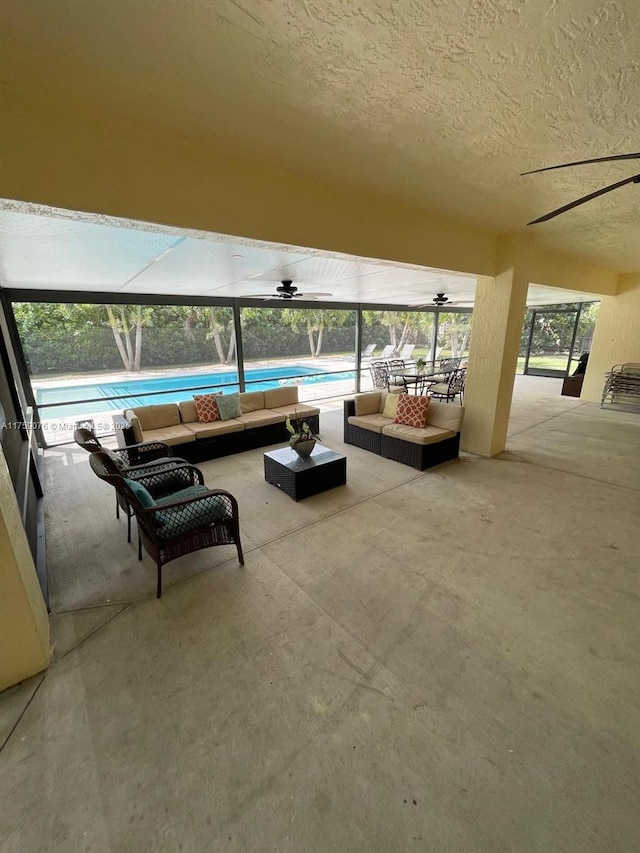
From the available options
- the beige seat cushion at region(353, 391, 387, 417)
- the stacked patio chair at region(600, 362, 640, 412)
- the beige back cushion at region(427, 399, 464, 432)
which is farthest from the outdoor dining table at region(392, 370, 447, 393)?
the stacked patio chair at region(600, 362, 640, 412)

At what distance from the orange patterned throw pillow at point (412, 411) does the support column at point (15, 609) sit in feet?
12.5

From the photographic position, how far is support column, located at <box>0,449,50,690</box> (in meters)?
1.48

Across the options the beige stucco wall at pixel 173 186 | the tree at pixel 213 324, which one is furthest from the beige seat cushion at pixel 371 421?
the tree at pixel 213 324

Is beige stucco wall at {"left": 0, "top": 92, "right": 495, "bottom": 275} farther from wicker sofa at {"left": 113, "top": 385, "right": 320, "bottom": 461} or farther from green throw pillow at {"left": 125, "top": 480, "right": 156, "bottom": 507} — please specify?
wicker sofa at {"left": 113, "top": 385, "right": 320, "bottom": 461}

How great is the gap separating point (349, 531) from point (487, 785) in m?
1.66

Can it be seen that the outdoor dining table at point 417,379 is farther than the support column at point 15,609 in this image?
Yes

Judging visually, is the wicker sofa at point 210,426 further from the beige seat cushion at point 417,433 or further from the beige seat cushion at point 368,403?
the beige seat cushion at point 417,433

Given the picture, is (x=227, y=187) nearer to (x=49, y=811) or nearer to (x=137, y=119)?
(x=137, y=119)

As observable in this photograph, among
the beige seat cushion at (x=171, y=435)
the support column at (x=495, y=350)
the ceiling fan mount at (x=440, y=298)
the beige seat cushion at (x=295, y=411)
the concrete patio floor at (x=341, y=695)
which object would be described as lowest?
the concrete patio floor at (x=341, y=695)

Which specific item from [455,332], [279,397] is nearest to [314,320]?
[279,397]

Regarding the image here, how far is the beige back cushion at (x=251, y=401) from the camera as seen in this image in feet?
16.9

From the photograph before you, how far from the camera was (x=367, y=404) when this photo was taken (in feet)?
15.9

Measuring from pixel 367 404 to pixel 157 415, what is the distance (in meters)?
2.93

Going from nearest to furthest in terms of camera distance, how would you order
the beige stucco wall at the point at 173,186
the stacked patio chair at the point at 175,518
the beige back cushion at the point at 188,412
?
1. the beige stucco wall at the point at 173,186
2. the stacked patio chair at the point at 175,518
3. the beige back cushion at the point at 188,412
